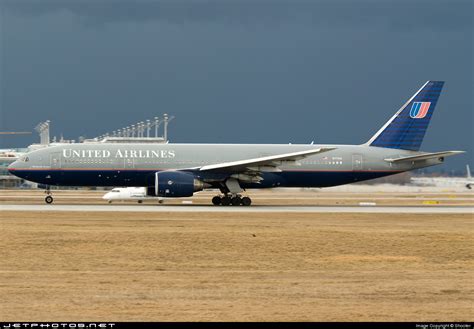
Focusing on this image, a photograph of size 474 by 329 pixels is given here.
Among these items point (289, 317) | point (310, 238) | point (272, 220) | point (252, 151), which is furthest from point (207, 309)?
point (252, 151)

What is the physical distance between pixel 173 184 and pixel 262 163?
551cm

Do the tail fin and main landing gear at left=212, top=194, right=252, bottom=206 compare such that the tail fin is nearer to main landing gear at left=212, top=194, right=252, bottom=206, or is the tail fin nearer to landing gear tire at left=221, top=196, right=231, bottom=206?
main landing gear at left=212, top=194, right=252, bottom=206

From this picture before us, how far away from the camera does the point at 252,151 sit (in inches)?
1988

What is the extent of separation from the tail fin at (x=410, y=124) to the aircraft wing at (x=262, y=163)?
6.78 meters

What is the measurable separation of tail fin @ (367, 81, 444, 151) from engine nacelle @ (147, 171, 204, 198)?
13185mm

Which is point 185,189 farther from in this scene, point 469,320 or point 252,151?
point 469,320

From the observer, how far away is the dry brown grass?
15062 millimetres

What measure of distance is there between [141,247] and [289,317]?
11388 millimetres

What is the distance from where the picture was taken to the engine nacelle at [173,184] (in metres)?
46.2

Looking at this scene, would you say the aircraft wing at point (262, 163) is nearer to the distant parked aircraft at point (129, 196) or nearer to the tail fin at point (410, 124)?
the distant parked aircraft at point (129, 196)

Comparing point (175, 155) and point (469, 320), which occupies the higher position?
point (175, 155)

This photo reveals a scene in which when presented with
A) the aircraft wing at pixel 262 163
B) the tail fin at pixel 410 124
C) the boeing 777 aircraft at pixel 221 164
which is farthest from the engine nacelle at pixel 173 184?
the tail fin at pixel 410 124

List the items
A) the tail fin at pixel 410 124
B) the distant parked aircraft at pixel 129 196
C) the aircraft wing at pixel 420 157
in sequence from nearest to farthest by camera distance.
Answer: the aircraft wing at pixel 420 157 → the distant parked aircraft at pixel 129 196 → the tail fin at pixel 410 124

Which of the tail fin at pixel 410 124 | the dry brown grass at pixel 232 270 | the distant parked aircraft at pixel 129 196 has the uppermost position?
the tail fin at pixel 410 124
